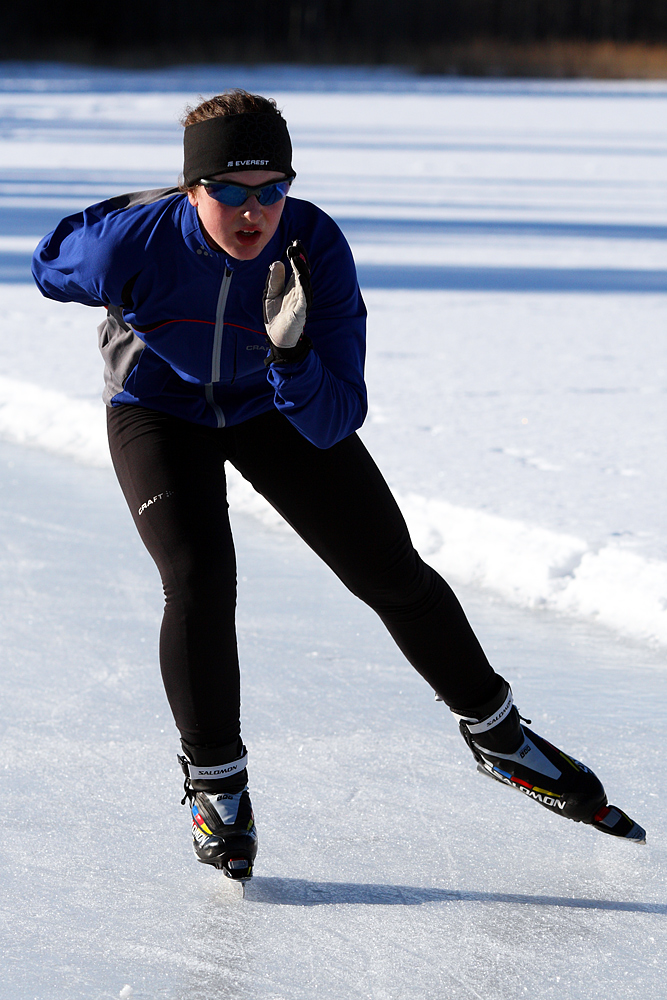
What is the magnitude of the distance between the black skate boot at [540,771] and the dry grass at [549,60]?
30.3 metres

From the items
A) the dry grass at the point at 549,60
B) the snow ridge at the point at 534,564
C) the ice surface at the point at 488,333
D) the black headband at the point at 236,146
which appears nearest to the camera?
the black headband at the point at 236,146

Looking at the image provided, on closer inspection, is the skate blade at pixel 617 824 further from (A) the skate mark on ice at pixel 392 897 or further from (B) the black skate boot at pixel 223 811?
(B) the black skate boot at pixel 223 811

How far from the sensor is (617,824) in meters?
2.06

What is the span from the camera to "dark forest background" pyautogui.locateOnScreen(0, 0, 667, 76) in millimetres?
34719

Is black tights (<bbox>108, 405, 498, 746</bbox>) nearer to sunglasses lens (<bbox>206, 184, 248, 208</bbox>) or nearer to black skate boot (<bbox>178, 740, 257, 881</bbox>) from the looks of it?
black skate boot (<bbox>178, 740, 257, 881</bbox>)

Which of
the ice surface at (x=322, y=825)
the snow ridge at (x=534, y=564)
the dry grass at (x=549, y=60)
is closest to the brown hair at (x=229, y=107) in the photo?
the ice surface at (x=322, y=825)

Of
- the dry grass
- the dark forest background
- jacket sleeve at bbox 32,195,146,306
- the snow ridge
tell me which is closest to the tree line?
the dark forest background

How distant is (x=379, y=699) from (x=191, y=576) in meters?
0.88

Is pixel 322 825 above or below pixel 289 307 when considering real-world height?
below

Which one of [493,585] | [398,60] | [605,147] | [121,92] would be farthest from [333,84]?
[493,585]

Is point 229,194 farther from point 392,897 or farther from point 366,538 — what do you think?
point 392,897

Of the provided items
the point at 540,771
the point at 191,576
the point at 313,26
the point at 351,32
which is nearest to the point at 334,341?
the point at 191,576

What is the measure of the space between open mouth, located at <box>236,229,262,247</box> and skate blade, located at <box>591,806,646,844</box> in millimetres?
1031

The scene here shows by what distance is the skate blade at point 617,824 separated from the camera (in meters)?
2.06
